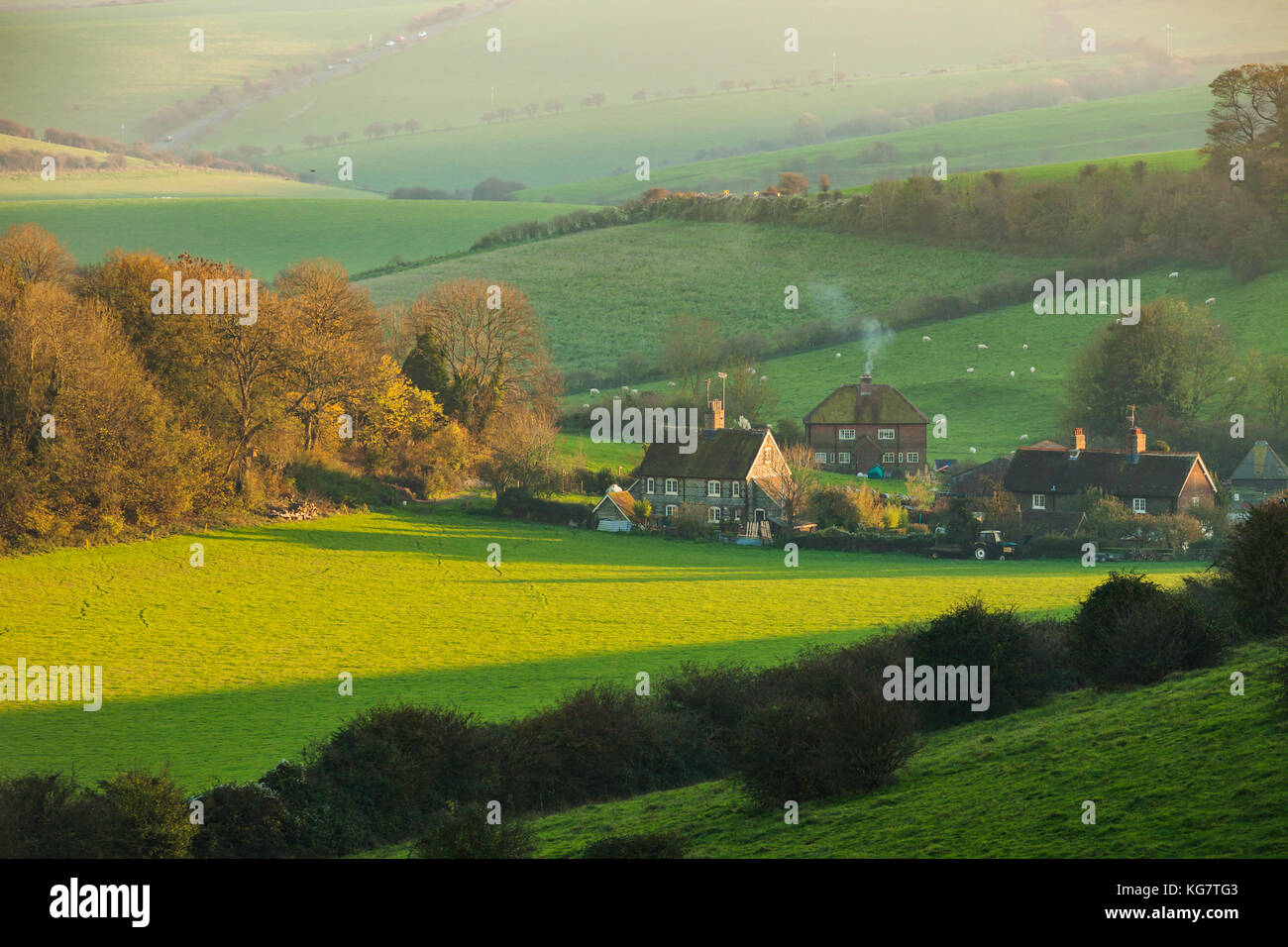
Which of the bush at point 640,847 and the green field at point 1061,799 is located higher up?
the green field at point 1061,799

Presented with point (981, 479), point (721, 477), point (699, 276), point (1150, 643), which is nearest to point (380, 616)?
point (721, 477)

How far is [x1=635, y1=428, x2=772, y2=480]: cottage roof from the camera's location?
2482 inches

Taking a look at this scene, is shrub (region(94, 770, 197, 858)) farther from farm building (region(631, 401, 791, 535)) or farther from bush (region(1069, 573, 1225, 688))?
farm building (region(631, 401, 791, 535))

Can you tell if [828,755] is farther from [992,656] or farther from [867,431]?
[867,431]

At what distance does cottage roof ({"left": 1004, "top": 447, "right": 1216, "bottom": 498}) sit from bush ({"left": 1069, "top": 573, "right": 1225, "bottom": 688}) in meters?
36.4

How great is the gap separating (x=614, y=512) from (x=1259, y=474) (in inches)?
1371

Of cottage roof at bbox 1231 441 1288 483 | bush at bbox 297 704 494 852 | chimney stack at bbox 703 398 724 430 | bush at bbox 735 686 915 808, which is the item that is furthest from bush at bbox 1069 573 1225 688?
cottage roof at bbox 1231 441 1288 483

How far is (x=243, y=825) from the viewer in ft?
68.1

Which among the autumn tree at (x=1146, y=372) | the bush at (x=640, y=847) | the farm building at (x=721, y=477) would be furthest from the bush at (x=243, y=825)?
the autumn tree at (x=1146, y=372)

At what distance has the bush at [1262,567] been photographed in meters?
22.9

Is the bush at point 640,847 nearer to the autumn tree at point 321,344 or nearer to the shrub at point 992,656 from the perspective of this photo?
the shrub at point 992,656

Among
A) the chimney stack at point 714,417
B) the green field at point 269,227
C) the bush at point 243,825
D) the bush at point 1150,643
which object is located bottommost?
the bush at point 243,825

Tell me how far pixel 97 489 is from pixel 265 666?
17740 mm

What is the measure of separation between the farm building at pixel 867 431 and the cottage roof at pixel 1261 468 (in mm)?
18691
